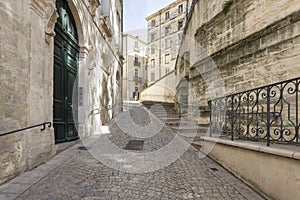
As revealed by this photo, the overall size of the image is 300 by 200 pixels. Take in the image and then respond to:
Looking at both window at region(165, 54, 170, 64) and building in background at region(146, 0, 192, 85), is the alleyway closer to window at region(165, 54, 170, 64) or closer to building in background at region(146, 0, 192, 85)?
building in background at region(146, 0, 192, 85)

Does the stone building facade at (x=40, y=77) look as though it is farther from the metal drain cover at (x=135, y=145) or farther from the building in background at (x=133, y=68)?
the building in background at (x=133, y=68)

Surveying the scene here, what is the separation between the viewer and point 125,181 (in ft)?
9.50

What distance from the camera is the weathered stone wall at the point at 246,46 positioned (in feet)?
11.6

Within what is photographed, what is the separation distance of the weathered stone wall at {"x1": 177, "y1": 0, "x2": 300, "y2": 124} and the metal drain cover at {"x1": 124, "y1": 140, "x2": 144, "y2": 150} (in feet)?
8.67

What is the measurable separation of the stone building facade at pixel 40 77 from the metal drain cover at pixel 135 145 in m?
1.75

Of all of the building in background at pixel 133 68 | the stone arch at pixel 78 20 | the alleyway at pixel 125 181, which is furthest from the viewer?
the building in background at pixel 133 68

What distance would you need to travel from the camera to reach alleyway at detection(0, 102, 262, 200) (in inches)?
97.6

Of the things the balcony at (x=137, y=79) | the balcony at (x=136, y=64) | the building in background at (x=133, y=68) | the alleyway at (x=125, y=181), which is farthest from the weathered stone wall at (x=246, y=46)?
the balcony at (x=136, y=64)

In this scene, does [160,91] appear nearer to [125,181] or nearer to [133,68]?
[133,68]

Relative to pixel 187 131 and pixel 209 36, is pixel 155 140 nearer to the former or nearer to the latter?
pixel 187 131

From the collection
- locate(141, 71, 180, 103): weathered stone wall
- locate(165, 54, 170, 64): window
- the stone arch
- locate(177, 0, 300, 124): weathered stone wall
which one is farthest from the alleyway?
locate(165, 54, 170, 64): window

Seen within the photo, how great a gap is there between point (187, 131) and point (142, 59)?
31.7 meters

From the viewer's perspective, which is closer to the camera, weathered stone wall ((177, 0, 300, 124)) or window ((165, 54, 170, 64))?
weathered stone wall ((177, 0, 300, 124))

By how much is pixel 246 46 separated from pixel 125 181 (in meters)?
4.29
